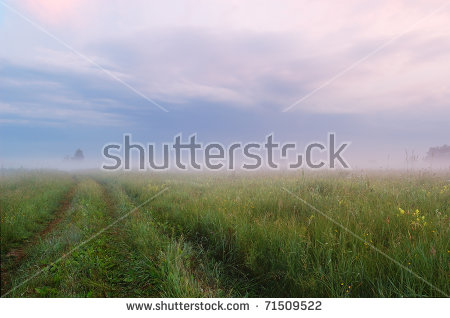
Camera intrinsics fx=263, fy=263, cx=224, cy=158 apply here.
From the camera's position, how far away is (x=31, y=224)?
6.92 metres

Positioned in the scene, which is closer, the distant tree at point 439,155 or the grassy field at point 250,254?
the grassy field at point 250,254

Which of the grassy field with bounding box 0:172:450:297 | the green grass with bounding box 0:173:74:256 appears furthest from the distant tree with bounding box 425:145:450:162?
the green grass with bounding box 0:173:74:256

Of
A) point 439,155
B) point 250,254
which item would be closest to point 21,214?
point 250,254

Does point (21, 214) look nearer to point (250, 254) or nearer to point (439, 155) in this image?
point (250, 254)

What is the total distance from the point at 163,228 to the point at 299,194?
3.64m

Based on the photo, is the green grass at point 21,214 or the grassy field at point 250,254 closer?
the grassy field at point 250,254

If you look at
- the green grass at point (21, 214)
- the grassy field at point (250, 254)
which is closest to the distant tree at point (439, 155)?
the grassy field at point (250, 254)

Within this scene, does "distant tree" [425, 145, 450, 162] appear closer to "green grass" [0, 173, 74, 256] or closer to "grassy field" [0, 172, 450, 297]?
"grassy field" [0, 172, 450, 297]

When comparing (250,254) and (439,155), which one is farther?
(439,155)

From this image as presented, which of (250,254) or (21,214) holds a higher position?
(21,214)

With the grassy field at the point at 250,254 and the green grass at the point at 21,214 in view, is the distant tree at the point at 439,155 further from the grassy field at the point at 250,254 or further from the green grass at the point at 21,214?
the green grass at the point at 21,214
